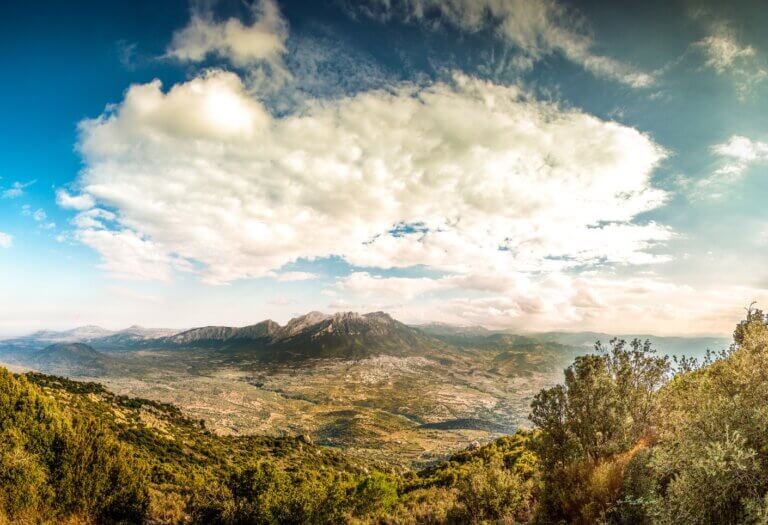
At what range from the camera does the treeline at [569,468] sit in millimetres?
9062

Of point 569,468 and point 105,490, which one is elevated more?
point 569,468

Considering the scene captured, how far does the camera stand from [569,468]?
15805 mm

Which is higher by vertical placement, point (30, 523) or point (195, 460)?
point (30, 523)

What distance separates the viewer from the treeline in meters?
9.06

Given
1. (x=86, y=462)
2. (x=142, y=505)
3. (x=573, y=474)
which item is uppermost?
(x=573, y=474)

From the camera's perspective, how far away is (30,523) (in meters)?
20.8

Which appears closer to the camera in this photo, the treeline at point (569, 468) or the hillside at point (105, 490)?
the treeline at point (569, 468)

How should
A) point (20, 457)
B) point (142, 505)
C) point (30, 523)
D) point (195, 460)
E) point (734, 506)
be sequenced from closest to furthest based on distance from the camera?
point (734, 506)
point (30, 523)
point (20, 457)
point (142, 505)
point (195, 460)

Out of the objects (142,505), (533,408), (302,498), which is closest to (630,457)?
(533,408)

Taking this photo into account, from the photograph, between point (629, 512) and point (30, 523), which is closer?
point (629, 512)

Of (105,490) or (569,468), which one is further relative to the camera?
(105,490)

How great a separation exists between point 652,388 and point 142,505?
3658 centimetres

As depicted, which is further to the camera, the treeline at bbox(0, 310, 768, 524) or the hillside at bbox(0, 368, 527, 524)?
the hillside at bbox(0, 368, 527, 524)

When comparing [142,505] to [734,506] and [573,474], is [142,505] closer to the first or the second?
[573,474]
